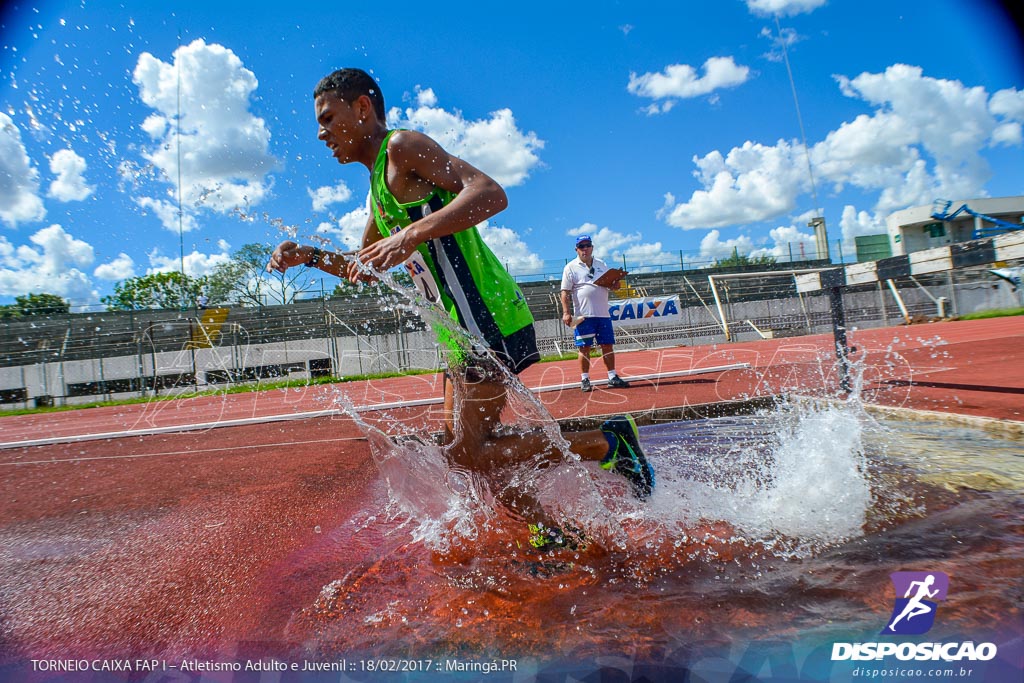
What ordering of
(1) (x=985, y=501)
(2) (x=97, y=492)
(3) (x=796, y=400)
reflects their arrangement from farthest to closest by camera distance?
(3) (x=796, y=400), (2) (x=97, y=492), (1) (x=985, y=501)

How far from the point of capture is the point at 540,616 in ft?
4.79

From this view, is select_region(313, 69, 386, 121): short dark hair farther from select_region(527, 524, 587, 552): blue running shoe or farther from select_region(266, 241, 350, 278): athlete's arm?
select_region(527, 524, 587, 552): blue running shoe

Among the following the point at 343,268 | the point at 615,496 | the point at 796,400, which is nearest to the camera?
the point at 615,496

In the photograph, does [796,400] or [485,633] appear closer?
[485,633]

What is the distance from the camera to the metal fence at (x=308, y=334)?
18359mm

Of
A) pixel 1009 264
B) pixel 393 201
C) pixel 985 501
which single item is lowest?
pixel 985 501

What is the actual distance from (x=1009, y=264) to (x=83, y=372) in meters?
26.5

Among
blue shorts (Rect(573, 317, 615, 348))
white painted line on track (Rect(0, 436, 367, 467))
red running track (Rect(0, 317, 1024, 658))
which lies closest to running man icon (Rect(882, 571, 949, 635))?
red running track (Rect(0, 317, 1024, 658))

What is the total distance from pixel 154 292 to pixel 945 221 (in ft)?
176

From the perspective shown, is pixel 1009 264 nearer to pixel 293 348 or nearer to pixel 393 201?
pixel 393 201

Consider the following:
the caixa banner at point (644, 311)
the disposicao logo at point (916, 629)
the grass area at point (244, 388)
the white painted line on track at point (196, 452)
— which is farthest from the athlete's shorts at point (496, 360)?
the caixa banner at point (644, 311)

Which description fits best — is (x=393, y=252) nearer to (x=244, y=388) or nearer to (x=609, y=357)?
(x=609, y=357)

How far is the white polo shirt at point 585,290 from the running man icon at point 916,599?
16.4ft

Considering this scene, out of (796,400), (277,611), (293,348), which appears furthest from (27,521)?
(293,348)
